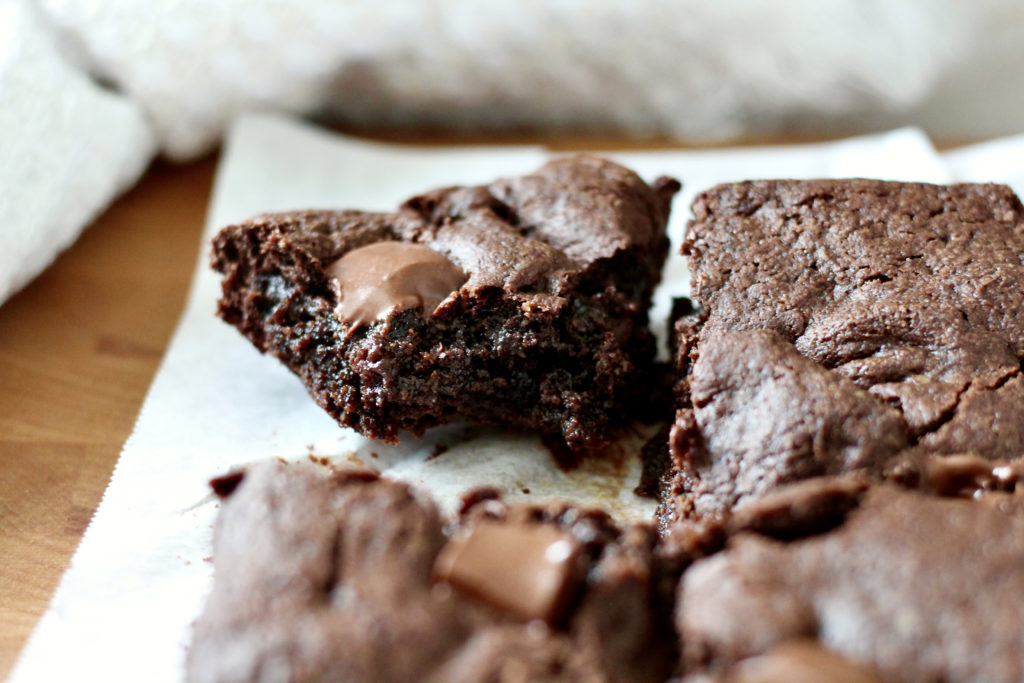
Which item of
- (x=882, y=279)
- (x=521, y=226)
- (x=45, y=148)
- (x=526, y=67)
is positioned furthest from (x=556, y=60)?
(x=882, y=279)

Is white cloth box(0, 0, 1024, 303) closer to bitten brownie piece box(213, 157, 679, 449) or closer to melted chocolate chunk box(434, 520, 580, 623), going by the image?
bitten brownie piece box(213, 157, 679, 449)

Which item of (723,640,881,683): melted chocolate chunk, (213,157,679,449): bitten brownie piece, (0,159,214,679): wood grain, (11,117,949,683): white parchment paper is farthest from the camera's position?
(213,157,679,449): bitten brownie piece

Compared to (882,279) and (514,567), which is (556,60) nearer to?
(882,279)

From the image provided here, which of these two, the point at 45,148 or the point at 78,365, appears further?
the point at 45,148

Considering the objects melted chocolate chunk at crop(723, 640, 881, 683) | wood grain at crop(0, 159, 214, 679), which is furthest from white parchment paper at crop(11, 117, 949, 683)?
melted chocolate chunk at crop(723, 640, 881, 683)

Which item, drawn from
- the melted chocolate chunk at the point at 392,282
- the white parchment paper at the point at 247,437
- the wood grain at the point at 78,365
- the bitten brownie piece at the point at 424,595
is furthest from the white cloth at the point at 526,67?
the bitten brownie piece at the point at 424,595

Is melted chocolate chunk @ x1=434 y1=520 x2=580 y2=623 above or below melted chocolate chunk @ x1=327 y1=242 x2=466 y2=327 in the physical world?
below

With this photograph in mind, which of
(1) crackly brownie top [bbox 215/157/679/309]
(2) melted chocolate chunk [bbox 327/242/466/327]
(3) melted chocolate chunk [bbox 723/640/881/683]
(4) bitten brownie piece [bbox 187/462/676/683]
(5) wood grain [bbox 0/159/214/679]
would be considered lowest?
(5) wood grain [bbox 0/159/214/679]
